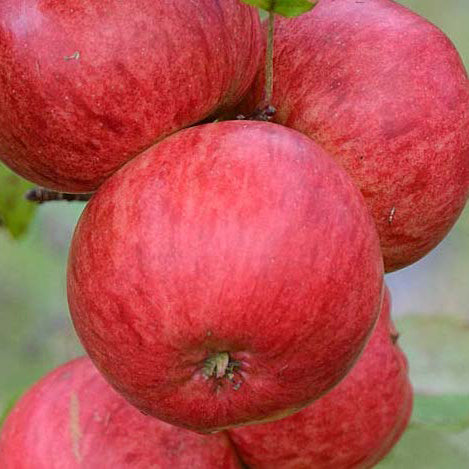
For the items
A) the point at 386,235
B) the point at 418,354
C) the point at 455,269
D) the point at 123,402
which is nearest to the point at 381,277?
the point at 386,235

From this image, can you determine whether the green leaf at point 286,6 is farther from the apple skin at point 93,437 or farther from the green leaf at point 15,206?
the green leaf at point 15,206

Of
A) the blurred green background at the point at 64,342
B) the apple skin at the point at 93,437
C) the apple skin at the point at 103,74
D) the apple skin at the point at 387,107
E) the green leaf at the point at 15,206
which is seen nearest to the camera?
the apple skin at the point at 103,74

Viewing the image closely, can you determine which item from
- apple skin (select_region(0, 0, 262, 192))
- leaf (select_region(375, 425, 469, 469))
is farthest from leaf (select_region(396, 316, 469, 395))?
apple skin (select_region(0, 0, 262, 192))

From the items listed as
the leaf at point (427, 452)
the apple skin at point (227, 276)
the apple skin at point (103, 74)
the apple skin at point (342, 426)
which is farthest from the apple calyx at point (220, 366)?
the leaf at point (427, 452)

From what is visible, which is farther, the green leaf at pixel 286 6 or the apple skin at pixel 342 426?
the apple skin at pixel 342 426

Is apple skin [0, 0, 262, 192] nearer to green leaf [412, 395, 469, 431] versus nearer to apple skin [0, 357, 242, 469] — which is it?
apple skin [0, 357, 242, 469]

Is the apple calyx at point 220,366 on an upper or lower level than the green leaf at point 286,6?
lower

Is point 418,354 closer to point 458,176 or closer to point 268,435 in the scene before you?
point 268,435
